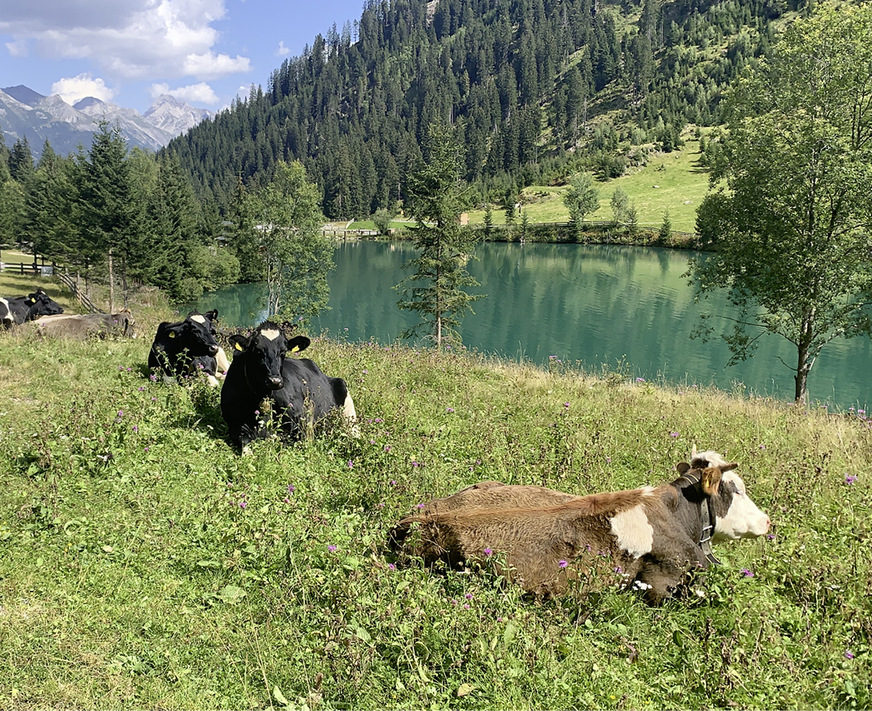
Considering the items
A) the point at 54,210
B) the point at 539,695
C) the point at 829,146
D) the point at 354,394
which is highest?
the point at 54,210

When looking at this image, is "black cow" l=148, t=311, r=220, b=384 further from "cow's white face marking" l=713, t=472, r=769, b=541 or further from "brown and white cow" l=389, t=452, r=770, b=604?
"cow's white face marking" l=713, t=472, r=769, b=541

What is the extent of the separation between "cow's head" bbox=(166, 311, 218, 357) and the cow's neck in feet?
29.8

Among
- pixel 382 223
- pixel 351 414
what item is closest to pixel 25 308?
pixel 351 414

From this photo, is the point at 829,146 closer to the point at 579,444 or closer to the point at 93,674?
the point at 579,444

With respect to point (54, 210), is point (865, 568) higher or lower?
lower

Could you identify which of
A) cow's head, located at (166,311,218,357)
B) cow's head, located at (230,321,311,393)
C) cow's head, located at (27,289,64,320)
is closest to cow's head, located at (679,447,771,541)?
cow's head, located at (230,321,311,393)

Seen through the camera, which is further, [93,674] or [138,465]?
[138,465]

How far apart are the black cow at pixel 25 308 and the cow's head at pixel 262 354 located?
1453cm

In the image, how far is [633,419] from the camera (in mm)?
8820

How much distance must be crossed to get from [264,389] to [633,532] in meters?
5.01

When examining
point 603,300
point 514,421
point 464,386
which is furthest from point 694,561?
point 603,300

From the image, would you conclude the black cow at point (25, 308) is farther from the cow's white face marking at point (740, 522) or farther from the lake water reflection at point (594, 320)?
the cow's white face marking at point (740, 522)

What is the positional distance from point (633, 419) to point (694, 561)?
4.42 meters

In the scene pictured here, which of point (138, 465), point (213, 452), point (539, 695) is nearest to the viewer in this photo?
point (539, 695)
